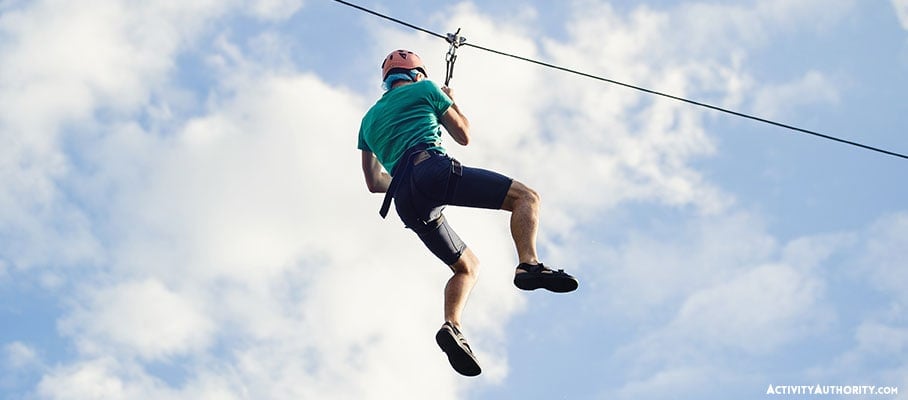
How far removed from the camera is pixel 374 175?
7.34 meters

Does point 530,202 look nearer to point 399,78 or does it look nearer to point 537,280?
point 537,280

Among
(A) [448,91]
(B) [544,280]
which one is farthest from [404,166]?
(B) [544,280]

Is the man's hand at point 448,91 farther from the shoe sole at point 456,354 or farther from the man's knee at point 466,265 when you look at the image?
the shoe sole at point 456,354

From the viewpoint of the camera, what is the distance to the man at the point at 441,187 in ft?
20.0

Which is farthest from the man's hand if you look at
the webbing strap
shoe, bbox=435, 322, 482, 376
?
shoe, bbox=435, 322, 482, 376

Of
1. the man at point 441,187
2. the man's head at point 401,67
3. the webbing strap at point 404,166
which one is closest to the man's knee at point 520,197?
the man at point 441,187

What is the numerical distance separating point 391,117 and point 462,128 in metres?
0.49

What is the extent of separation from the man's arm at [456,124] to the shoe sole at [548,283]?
1.19 m

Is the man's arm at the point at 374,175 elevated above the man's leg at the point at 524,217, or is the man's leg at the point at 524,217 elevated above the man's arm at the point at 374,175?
the man's arm at the point at 374,175

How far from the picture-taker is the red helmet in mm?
Answer: 7078

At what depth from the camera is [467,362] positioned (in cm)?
604

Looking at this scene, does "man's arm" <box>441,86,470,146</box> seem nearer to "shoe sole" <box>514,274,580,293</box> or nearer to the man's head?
the man's head

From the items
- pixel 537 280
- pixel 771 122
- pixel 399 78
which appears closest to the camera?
pixel 537 280

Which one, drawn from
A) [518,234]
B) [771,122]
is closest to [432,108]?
[518,234]
